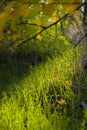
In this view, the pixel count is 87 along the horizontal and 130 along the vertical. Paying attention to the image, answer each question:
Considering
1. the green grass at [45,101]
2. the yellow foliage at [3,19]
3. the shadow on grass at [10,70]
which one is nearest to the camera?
the yellow foliage at [3,19]

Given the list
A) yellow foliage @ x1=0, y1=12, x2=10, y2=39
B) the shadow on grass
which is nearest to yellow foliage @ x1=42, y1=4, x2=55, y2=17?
yellow foliage @ x1=0, y1=12, x2=10, y2=39

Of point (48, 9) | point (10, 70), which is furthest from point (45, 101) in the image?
point (10, 70)

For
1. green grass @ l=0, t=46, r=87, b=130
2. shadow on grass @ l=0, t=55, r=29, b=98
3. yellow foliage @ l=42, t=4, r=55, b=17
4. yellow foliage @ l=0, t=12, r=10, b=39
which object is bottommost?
green grass @ l=0, t=46, r=87, b=130

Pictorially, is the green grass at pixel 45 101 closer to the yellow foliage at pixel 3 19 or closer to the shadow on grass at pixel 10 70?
the shadow on grass at pixel 10 70

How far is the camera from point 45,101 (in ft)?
12.5

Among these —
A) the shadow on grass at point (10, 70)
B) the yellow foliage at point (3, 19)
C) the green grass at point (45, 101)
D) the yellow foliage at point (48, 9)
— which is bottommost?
the green grass at point (45, 101)

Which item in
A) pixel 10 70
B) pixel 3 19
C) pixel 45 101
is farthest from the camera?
pixel 10 70

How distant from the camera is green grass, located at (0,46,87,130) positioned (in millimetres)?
2994

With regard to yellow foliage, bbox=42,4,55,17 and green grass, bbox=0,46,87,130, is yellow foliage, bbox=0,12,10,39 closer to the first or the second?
yellow foliage, bbox=42,4,55,17

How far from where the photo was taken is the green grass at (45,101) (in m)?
2.99

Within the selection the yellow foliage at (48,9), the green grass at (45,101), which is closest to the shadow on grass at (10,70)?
the green grass at (45,101)

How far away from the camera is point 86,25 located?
4.98 meters

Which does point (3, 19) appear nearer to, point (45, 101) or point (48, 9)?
point (48, 9)

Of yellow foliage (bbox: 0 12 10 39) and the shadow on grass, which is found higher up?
yellow foliage (bbox: 0 12 10 39)
